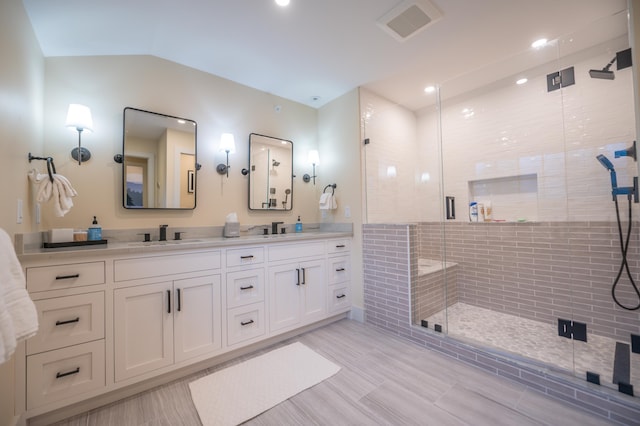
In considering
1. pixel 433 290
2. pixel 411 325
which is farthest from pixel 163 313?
pixel 433 290

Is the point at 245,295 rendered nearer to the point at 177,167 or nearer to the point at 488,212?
the point at 177,167

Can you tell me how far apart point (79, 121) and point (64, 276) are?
3.72 feet

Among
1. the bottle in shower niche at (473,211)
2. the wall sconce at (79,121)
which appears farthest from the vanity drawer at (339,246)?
the wall sconce at (79,121)

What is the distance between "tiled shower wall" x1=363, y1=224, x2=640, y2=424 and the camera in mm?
1444

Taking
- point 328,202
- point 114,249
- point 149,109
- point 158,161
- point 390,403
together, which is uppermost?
point 149,109

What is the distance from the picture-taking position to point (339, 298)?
278 centimetres

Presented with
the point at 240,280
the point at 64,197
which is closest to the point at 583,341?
the point at 240,280

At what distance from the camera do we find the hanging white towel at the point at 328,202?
3053 mm

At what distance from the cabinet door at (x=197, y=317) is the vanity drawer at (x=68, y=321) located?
419 millimetres

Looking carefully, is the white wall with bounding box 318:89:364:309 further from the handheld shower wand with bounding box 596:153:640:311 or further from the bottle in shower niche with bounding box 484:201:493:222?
the handheld shower wand with bounding box 596:153:640:311

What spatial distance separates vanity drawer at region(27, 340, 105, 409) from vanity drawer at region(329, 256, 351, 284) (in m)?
1.91

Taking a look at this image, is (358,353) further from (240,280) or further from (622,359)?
(622,359)

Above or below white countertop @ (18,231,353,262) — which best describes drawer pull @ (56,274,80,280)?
below

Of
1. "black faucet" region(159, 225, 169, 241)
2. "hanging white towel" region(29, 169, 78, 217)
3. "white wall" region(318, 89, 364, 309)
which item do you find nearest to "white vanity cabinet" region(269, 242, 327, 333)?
"white wall" region(318, 89, 364, 309)
